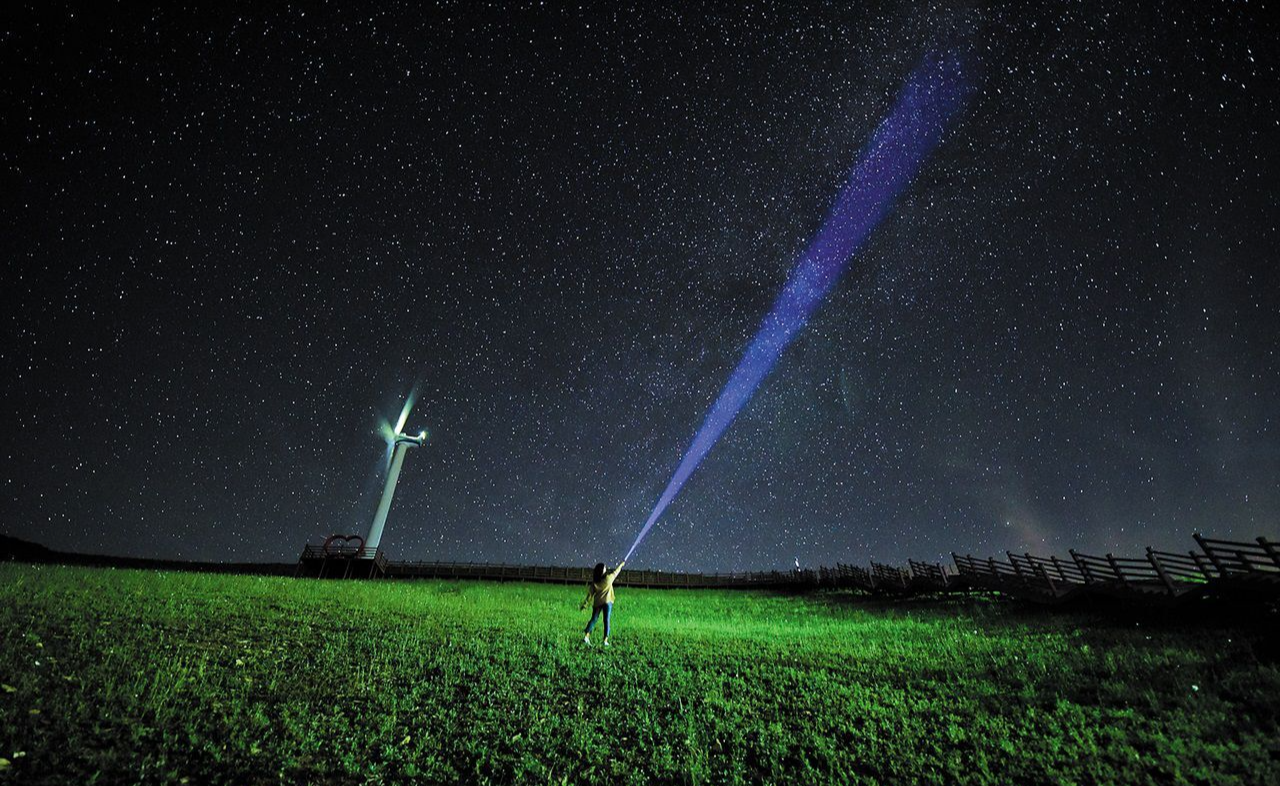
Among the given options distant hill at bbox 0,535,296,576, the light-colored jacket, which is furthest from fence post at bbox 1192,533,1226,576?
distant hill at bbox 0,535,296,576

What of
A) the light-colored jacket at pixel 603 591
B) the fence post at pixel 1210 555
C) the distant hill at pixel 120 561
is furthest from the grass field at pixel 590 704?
the distant hill at pixel 120 561

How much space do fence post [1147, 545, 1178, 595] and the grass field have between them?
236cm

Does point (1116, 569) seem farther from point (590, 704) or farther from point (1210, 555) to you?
point (590, 704)

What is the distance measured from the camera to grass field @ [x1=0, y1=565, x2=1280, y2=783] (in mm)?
6668

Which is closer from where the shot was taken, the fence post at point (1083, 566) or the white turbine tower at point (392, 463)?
the fence post at point (1083, 566)

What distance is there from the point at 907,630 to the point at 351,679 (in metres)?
16.8

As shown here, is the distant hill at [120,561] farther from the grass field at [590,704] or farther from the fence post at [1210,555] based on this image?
the fence post at [1210,555]

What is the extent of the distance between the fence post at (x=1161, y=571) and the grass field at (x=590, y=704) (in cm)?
236

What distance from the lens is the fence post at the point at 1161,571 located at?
15.7 metres

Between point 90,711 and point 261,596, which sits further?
point 261,596

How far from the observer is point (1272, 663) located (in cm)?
957

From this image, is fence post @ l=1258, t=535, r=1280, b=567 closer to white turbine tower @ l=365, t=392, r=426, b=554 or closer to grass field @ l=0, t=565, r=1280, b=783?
grass field @ l=0, t=565, r=1280, b=783

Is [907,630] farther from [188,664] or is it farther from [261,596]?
[261,596]

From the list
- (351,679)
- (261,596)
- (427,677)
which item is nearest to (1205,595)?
(427,677)
